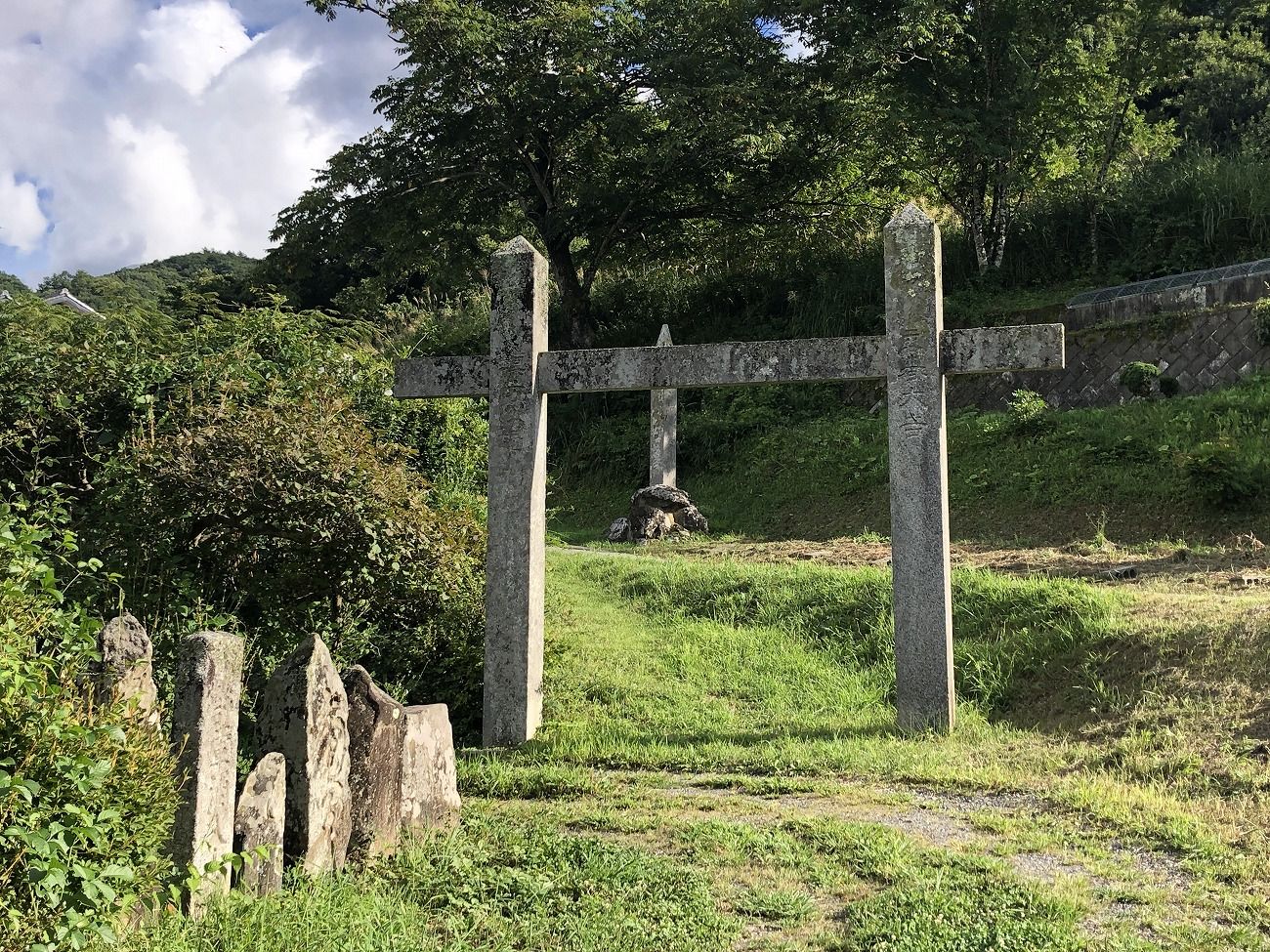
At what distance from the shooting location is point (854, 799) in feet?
18.2

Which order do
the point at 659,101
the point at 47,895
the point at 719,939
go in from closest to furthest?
the point at 47,895, the point at 719,939, the point at 659,101

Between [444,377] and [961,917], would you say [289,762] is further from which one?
[444,377]

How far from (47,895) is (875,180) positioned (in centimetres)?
2264

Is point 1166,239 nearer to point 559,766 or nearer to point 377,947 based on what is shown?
point 559,766

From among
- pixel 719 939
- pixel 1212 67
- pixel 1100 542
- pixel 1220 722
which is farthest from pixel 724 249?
pixel 719 939

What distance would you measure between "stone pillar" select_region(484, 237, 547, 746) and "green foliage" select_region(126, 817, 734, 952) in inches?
89.3

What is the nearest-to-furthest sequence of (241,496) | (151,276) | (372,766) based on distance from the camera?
(372,766) < (241,496) < (151,276)

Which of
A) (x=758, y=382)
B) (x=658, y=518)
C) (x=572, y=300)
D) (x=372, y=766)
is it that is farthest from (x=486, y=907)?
(x=572, y=300)

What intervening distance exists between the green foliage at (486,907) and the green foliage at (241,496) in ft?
8.44

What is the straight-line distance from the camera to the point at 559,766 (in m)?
6.38

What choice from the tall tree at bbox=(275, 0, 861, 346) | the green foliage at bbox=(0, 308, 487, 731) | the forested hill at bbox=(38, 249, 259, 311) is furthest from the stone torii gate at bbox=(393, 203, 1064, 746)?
the forested hill at bbox=(38, 249, 259, 311)

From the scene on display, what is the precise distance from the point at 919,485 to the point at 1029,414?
1062cm

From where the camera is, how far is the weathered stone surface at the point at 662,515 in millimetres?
16531

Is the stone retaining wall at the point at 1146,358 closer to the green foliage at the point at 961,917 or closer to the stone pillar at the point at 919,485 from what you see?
the stone pillar at the point at 919,485
